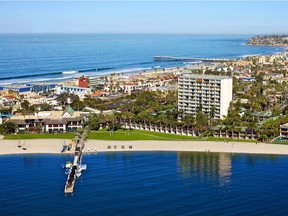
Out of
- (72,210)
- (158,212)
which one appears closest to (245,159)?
(158,212)

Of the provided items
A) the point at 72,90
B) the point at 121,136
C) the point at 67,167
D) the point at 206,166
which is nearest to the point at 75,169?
the point at 67,167

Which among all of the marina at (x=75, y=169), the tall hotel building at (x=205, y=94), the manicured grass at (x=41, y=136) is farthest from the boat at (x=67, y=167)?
the tall hotel building at (x=205, y=94)

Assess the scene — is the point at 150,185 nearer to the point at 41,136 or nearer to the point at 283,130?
the point at 41,136

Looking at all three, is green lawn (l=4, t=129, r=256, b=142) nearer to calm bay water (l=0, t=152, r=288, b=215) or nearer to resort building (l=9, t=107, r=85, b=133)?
resort building (l=9, t=107, r=85, b=133)

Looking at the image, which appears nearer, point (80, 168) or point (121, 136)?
point (80, 168)

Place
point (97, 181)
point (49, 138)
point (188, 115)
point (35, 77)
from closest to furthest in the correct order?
1. point (97, 181)
2. point (49, 138)
3. point (188, 115)
4. point (35, 77)

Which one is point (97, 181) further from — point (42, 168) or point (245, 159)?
point (245, 159)
